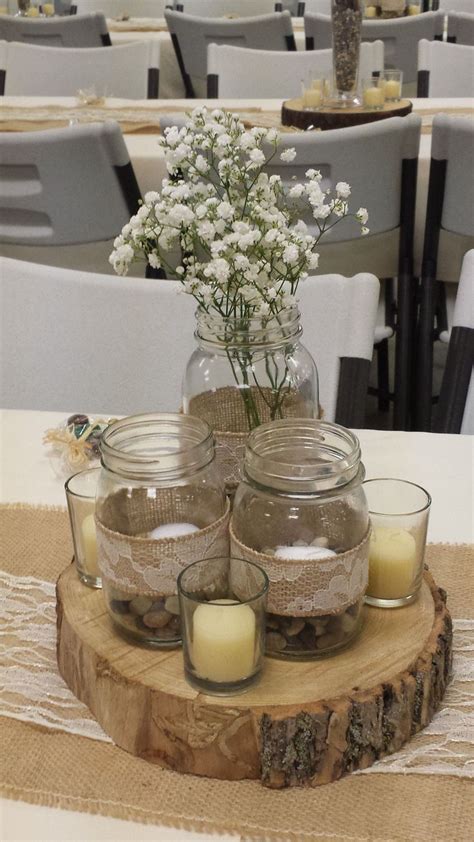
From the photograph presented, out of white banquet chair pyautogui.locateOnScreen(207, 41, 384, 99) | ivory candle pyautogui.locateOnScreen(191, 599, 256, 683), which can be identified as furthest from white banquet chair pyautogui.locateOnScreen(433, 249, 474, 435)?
white banquet chair pyautogui.locateOnScreen(207, 41, 384, 99)

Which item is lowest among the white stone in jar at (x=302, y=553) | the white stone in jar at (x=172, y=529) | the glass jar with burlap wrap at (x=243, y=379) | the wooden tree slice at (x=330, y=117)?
the white stone in jar at (x=302, y=553)

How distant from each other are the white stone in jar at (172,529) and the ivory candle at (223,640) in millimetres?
67

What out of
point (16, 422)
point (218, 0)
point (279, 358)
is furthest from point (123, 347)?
point (218, 0)

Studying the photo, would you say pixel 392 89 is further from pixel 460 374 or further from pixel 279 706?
pixel 279 706

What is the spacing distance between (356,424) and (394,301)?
3.07 feet

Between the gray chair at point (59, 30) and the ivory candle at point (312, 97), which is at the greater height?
the gray chair at point (59, 30)

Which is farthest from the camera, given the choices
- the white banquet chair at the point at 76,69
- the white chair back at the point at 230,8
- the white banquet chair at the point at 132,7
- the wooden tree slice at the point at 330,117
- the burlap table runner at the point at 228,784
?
the white banquet chair at the point at 132,7

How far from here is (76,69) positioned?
A: 3.02 meters

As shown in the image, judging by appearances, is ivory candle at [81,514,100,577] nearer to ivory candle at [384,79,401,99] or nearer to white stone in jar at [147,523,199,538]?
white stone in jar at [147,523,199,538]

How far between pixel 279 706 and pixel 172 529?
0.46 feet

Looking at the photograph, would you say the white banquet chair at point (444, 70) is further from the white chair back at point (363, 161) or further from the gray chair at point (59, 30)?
the gray chair at point (59, 30)

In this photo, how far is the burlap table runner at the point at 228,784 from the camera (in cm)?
57

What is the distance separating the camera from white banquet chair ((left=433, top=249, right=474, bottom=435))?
46.9 inches

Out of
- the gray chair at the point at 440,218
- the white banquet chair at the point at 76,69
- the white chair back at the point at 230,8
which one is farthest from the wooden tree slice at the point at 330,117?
the white chair back at the point at 230,8
